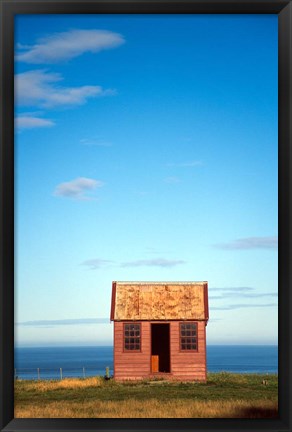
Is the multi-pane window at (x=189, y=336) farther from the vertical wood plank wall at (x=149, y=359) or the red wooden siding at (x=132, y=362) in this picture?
the red wooden siding at (x=132, y=362)

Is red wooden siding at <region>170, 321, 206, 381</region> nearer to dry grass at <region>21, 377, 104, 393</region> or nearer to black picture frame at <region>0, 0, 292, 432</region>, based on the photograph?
dry grass at <region>21, 377, 104, 393</region>

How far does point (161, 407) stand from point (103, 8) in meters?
6.72

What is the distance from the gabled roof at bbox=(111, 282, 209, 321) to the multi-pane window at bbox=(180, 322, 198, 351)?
17 cm

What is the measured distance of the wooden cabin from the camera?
14.1 meters

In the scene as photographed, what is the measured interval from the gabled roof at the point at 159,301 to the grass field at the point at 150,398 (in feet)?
4.22

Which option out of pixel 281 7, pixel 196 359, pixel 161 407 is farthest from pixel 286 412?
pixel 196 359

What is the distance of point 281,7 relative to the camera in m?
4.49

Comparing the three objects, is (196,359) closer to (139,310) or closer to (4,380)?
(139,310)

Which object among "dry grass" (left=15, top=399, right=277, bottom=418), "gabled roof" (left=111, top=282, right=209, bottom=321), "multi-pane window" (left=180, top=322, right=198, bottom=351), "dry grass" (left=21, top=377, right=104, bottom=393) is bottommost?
"dry grass" (left=21, top=377, right=104, bottom=393)

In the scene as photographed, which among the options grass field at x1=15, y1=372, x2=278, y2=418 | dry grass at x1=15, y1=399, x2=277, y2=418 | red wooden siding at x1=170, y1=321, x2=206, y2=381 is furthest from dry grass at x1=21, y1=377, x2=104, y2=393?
dry grass at x1=15, y1=399, x2=277, y2=418

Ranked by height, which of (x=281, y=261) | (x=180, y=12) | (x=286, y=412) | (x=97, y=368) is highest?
(x=180, y=12)

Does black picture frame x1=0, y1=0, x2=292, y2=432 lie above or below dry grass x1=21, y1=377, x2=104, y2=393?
above

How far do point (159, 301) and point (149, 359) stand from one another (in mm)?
1148

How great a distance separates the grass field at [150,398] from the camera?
9242mm
